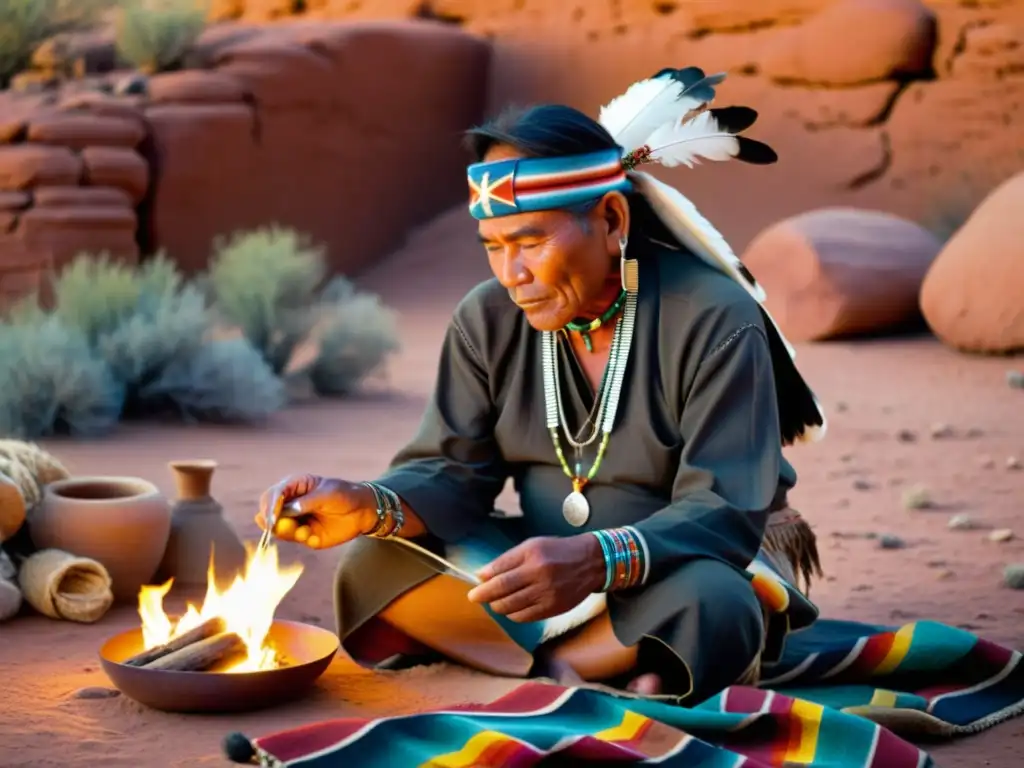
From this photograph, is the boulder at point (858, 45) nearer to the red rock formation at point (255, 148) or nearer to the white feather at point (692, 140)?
the red rock formation at point (255, 148)

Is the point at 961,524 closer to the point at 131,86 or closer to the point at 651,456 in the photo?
the point at 651,456

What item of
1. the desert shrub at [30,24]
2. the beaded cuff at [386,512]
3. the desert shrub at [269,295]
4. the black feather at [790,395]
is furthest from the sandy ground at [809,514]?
the desert shrub at [30,24]

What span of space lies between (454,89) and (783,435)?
35.8ft

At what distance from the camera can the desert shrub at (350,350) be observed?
8.66 m

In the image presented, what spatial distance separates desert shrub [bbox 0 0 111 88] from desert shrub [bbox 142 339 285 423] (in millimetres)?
5062

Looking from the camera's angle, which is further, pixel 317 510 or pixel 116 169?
pixel 116 169

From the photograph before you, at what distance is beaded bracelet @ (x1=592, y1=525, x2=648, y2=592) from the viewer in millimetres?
3223

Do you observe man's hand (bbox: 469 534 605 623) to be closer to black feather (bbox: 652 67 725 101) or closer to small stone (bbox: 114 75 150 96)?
black feather (bbox: 652 67 725 101)

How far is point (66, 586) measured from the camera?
4375 mm

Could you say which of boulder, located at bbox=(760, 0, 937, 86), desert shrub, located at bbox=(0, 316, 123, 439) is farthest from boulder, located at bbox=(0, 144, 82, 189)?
boulder, located at bbox=(760, 0, 937, 86)

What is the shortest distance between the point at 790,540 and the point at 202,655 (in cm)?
155

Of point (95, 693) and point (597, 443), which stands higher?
point (597, 443)

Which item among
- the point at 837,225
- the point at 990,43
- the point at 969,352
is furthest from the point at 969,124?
the point at 969,352

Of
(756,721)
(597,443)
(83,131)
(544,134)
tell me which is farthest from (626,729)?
(83,131)
